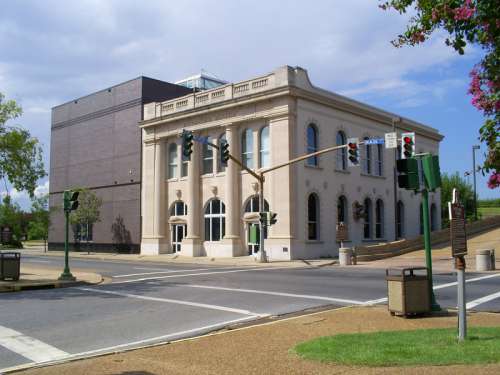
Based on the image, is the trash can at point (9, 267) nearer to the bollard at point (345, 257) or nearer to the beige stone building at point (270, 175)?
the bollard at point (345, 257)

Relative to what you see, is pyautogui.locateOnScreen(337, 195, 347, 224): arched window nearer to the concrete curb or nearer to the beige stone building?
the beige stone building

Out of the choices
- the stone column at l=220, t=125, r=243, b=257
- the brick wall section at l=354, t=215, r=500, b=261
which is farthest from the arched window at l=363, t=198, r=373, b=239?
the stone column at l=220, t=125, r=243, b=257

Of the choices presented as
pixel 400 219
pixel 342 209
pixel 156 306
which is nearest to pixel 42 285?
pixel 156 306

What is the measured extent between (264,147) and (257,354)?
98.3 feet

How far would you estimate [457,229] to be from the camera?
8.09 meters

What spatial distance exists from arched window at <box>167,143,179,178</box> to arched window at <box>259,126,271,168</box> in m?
9.40

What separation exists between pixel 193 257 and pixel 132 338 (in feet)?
97.1

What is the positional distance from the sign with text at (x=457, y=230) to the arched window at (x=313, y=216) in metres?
27.8

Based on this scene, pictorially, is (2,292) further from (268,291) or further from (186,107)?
(186,107)

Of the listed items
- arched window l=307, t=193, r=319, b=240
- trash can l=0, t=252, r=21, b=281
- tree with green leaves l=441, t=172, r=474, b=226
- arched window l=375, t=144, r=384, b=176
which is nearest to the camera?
trash can l=0, t=252, r=21, b=281

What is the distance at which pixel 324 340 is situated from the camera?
781 cm

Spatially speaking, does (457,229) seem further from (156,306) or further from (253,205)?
(253,205)

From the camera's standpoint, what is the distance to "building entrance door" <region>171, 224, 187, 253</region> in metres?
42.6

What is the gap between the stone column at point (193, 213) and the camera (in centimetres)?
3956
